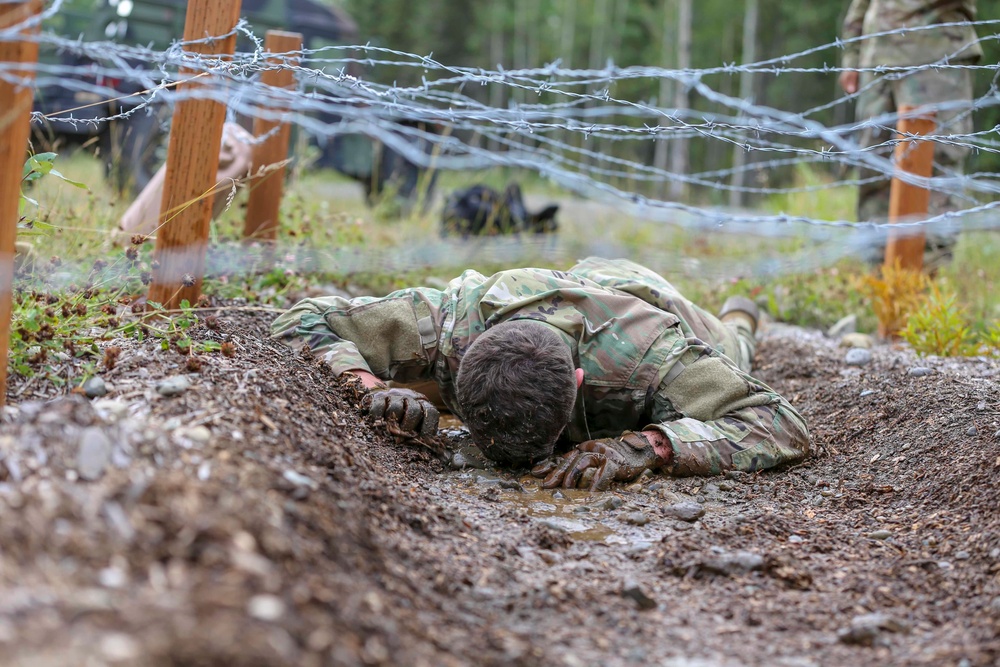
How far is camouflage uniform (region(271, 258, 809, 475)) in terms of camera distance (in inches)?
116

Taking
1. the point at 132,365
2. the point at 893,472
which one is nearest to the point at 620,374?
the point at 893,472

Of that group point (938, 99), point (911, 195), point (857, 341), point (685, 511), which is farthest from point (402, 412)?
point (938, 99)

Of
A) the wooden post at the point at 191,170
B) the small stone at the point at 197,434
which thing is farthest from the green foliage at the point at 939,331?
the small stone at the point at 197,434

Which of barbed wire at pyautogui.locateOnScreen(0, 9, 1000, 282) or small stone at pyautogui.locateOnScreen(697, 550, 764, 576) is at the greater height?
barbed wire at pyautogui.locateOnScreen(0, 9, 1000, 282)

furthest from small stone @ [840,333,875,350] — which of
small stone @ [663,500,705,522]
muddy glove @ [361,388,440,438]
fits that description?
muddy glove @ [361,388,440,438]

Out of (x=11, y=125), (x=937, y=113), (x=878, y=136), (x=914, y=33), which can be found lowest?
(x=11, y=125)

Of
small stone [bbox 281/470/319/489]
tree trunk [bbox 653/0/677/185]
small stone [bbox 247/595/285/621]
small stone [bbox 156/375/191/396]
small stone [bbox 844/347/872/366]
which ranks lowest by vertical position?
small stone [bbox 247/595/285/621]

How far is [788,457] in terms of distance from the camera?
121 inches

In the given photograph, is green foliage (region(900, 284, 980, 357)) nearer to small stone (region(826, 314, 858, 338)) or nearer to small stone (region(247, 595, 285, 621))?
small stone (region(826, 314, 858, 338))

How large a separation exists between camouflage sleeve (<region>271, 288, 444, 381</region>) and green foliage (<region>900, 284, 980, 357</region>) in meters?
2.51

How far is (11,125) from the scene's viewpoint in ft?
6.19

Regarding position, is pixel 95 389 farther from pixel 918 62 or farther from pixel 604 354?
pixel 918 62

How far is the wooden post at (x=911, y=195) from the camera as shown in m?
4.79

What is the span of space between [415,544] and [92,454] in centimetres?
74
